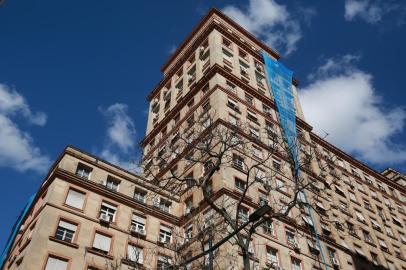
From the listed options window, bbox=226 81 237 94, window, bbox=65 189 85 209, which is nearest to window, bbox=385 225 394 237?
window, bbox=226 81 237 94

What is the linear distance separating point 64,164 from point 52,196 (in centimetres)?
321

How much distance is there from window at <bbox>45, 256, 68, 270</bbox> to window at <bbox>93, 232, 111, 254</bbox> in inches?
102

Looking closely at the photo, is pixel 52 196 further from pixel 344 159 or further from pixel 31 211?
pixel 344 159

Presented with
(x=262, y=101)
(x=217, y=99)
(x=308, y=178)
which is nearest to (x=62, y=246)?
(x=217, y=99)

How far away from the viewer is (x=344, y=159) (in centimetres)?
5825

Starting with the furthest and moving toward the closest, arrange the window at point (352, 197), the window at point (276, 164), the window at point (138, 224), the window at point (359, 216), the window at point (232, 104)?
the window at point (352, 197)
the window at point (359, 216)
the window at point (232, 104)
the window at point (276, 164)
the window at point (138, 224)

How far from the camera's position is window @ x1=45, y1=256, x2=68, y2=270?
2477 centimetres

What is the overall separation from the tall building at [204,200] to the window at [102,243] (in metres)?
0.08

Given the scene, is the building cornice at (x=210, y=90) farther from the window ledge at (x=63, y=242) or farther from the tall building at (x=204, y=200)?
the window ledge at (x=63, y=242)

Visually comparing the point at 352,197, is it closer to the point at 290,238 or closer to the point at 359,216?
the point at 359,216

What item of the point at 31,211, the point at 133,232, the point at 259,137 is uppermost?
the point at 259,137

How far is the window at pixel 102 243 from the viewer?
27.8 meters

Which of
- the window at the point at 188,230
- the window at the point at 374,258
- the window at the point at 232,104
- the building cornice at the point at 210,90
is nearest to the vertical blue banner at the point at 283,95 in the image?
the building cornice at the point at 210,90

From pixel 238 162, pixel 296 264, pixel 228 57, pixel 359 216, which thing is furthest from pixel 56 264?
pixel 359 216
